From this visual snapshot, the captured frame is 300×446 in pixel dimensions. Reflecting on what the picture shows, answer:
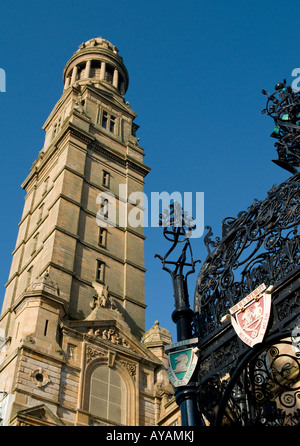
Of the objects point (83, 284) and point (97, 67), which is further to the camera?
point (97, 67)

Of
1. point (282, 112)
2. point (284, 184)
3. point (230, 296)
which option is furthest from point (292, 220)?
point (282, 112)

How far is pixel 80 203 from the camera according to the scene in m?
33.8

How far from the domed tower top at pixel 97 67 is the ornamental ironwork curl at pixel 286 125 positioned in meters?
40.5

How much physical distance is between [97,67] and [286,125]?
4426cm

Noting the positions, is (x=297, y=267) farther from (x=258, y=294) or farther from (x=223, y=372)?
(x=223, y=372)

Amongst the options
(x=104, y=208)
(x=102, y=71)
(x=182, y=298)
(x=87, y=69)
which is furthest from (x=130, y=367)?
(x=87, y=69)

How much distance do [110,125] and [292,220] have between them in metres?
36.3

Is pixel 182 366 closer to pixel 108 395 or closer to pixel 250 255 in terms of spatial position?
pixel 250 255

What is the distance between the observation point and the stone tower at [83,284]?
2338 centimetres

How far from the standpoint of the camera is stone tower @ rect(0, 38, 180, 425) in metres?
23.4

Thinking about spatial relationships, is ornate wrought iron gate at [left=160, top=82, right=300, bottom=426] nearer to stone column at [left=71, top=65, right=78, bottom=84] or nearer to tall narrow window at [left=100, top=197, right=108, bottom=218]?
tall narrow window at [left=100, top=197, right=108, bottom=218]

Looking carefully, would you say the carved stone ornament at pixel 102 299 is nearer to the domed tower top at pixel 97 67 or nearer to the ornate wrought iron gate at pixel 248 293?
the ornate wrought iron gate at pixel 248 293

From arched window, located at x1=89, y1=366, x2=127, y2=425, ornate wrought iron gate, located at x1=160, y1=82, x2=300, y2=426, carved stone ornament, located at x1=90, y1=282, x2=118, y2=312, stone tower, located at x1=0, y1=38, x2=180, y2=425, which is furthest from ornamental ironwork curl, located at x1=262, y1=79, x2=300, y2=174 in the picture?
carved stone ornament, located at x1=90, y1=282, x2=118, y2=312

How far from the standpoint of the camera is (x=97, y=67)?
49.8 m
